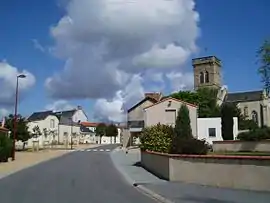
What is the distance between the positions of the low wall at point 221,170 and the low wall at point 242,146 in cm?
2276

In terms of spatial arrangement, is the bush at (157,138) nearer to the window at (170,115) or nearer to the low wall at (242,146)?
the low wall at (242,146)

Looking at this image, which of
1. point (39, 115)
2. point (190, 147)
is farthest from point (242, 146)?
point (39, 115)

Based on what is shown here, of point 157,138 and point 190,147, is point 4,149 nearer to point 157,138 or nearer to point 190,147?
point 157,138

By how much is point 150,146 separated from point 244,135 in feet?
66.4

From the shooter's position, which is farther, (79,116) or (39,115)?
(79,116)

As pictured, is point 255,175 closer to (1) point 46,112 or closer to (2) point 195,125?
(2) point 195,125

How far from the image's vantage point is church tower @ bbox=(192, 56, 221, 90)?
12044cm

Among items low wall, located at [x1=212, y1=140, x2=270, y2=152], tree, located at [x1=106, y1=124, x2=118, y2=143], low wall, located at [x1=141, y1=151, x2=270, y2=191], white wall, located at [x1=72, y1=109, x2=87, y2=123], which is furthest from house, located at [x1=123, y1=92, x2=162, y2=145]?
low wall, located at [x1=141, y1=151, x2=270, y2=191]

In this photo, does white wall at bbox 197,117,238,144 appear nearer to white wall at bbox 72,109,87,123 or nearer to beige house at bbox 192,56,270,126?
beige house at bbox 192,56,270,126

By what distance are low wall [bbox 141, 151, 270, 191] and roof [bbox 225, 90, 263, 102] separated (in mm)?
91625

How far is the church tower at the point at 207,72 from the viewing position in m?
120

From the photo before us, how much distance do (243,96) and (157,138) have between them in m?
89.4

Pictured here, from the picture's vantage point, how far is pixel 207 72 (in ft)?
399

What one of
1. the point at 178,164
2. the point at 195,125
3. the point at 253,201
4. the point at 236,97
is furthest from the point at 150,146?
the point at 236,97
